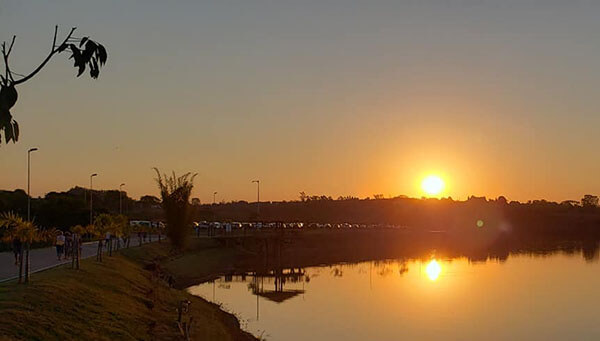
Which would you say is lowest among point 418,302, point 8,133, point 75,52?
point 418,302

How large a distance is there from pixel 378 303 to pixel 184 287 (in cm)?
1499

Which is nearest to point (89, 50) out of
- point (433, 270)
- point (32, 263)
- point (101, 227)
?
point (32, 263)

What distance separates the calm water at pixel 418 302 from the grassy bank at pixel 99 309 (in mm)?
5515

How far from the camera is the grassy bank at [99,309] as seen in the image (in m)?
19.8

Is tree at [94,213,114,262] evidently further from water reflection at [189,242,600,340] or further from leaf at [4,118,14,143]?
leaf at [4,118,14,143]

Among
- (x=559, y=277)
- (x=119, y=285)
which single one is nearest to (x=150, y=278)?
(x=119, y=285)

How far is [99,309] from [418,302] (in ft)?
104

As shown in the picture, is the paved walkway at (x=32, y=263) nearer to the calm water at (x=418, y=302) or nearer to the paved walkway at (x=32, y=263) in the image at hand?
the paved walkway at (x=32, y=263)

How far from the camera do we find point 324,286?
61125 mm

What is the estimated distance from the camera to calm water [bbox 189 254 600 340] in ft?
128

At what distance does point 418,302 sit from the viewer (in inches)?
2042

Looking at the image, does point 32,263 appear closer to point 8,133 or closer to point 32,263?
point 32,263

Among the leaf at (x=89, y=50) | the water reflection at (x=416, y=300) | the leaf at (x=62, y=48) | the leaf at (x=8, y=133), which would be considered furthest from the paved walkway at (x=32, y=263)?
the leaf at (x=89, y=50)

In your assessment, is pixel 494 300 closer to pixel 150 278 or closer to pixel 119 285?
pixel 150 278
